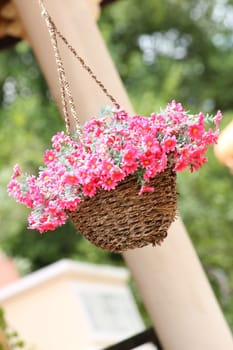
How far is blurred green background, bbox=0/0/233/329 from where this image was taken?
1285 cm

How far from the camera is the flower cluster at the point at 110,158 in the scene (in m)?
2.70

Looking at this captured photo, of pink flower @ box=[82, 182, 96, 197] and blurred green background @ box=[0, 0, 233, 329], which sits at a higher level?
blurred green background @ box=[0, 0, 233, 329]

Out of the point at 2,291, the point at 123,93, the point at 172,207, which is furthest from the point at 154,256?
the point at 2,291

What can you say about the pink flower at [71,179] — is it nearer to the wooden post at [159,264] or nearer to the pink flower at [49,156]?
the pink flower at [49,156]

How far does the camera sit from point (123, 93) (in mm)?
4105

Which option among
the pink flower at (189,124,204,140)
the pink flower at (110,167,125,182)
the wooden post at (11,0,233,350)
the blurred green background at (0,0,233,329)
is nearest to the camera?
the pink flower at (110,167,125,182)

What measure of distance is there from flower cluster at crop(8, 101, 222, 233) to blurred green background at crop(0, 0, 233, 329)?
8829 mm

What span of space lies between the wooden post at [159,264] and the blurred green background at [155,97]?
7630 millimetres

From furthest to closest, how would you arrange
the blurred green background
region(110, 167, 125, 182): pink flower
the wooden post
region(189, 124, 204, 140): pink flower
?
1. the blurred green background
2. the wooden post
3. region(189, 124, 204, 140): pink flower
4. region(110, 167, 125, 182): pink flower

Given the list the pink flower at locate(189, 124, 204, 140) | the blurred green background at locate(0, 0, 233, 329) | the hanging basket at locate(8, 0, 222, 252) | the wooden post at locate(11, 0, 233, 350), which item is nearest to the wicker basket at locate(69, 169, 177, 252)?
the hanging basket at locate(8, 0, 222, 252)

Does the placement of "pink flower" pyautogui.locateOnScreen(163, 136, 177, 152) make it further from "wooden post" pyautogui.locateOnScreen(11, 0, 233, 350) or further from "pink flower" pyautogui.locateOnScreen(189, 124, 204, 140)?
"wooden post" pyautogui.locateOnScreen(11, 0, 233, 350)

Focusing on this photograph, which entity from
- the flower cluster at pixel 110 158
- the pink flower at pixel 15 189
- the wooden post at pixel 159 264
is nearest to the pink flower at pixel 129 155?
the flower cluster at pixel 110 158

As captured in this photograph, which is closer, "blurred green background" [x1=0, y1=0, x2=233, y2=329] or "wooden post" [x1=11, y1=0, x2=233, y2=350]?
"wooden post" [x1=11, y1=0, x2=233, y2=350]

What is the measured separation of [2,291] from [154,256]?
6716mm
